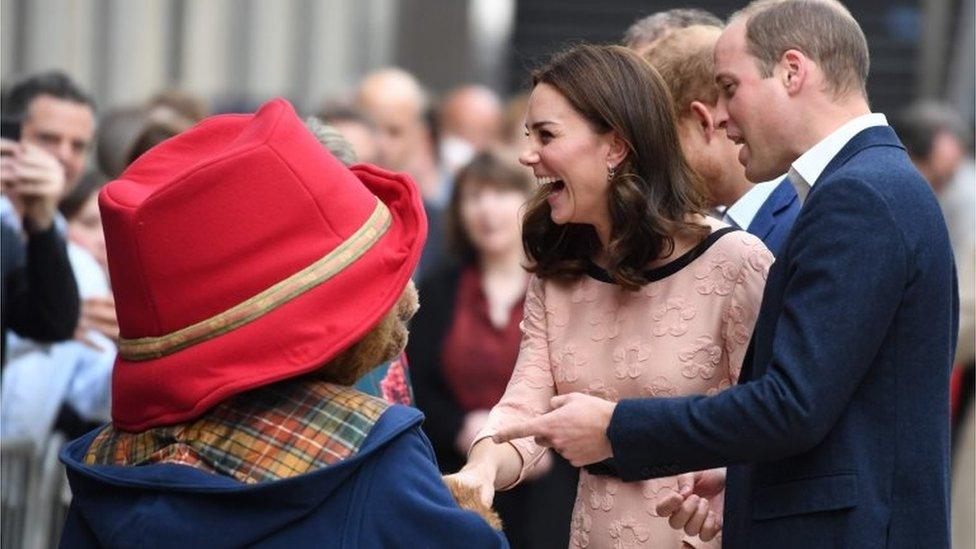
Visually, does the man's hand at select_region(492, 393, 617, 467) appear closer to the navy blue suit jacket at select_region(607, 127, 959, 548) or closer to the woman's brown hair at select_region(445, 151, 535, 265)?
the navy blue suit jacket at select_region(607, 127, 959, 548)

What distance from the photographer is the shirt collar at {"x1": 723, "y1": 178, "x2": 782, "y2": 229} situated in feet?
13.8

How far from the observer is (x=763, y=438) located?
3346 millimetres

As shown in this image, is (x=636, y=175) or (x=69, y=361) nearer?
(x=636, y=175)

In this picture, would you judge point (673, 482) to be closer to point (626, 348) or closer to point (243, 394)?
point (626, 348)

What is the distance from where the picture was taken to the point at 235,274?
3076mm

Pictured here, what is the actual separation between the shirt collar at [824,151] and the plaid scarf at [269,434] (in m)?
0.94

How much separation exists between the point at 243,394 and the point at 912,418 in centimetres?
120

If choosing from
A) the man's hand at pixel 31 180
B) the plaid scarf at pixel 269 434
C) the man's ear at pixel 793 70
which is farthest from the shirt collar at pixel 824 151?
the man's hand at pixel 31 180

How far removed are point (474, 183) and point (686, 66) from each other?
358cm

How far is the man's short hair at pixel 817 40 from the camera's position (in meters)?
3.51

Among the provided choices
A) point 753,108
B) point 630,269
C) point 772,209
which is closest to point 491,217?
point 772,209

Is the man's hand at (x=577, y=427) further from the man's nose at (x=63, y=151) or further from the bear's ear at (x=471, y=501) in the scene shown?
the man's nose at (x=63, y=151)

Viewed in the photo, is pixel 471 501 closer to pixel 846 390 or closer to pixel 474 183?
pixel 846 390

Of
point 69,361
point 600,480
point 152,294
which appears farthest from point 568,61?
point 69,361
